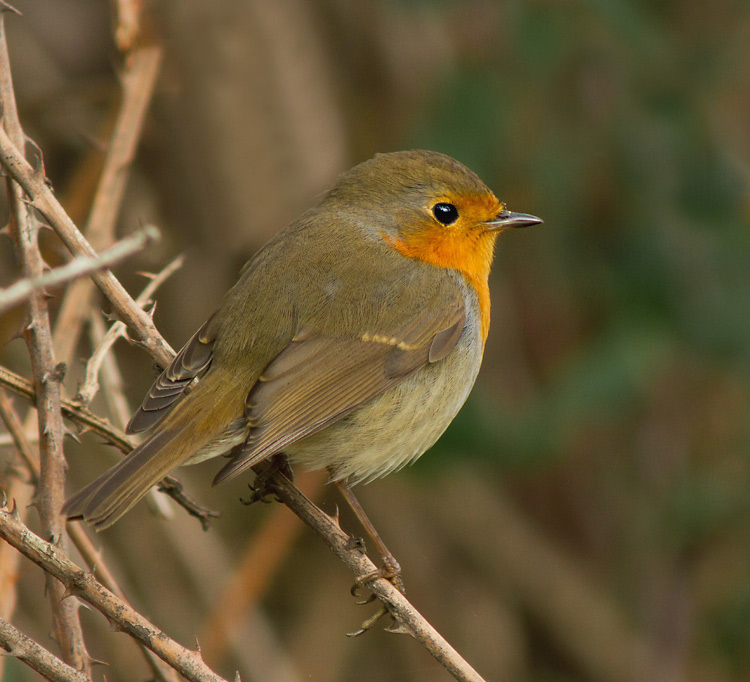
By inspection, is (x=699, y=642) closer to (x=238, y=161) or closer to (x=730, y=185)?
(x=730, y=185)

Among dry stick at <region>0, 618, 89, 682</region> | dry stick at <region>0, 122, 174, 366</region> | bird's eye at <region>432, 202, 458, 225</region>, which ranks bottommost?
dry stick at <region>0, 618, 89, 682</region>

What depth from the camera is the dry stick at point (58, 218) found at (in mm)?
2324

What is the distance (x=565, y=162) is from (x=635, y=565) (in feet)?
7.09

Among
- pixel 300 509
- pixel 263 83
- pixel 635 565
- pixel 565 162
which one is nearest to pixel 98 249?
pixel 300 509

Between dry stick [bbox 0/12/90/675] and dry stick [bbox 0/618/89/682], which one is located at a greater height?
dry stick [bbox 0/12/90/675]

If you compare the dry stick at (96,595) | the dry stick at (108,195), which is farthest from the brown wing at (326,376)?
the dry stick at (108,195)

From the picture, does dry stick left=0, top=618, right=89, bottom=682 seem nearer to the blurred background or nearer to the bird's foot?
the bird's foot

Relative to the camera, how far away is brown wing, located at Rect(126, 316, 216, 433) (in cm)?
263

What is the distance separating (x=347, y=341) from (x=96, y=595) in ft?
4.06

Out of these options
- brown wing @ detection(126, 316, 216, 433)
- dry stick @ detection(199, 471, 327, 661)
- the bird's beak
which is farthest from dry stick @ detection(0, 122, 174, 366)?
dry stick @ detection(199, 471, 327, 661)

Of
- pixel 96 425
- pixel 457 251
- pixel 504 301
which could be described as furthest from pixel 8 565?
pixel 504 301

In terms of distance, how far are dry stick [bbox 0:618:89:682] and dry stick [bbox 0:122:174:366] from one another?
0.94 meters

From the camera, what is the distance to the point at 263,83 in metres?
3.91

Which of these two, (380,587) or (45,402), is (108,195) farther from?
(380,587)
